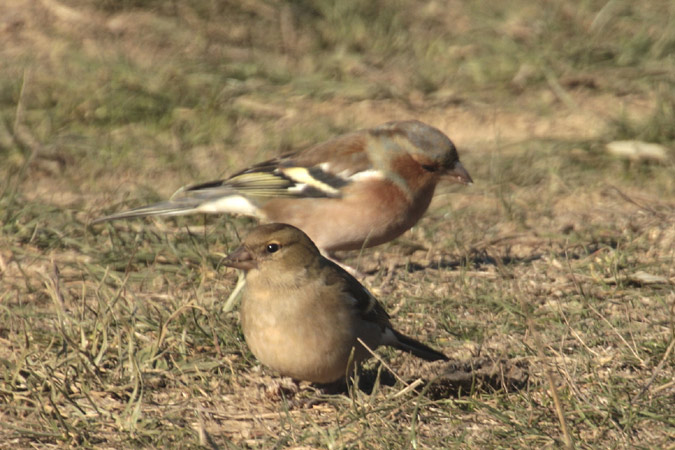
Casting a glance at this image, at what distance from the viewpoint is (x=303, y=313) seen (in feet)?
12.9

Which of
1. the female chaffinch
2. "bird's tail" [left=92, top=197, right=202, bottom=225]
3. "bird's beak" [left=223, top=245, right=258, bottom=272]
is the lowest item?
"bird's tail" [left=92, top=197, right=202, bottom=225]

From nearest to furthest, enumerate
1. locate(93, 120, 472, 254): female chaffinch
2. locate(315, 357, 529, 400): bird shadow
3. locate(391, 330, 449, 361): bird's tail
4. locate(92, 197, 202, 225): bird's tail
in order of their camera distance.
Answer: locate(315, 357, 529, 400): bird shadow, locate(391, 330, 449, 361): bird's tail, locate(93, 120, 472, 254): female chaffinch, locate(92, 197, 202, 225): bird's tail

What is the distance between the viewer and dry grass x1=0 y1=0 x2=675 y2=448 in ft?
12.8

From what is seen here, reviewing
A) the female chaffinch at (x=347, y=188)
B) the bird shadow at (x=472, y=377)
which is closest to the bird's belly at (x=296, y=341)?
the bird shadow at (x=472, y=377)

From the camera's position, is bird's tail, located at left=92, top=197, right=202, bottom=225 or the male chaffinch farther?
bird's tail, located at left=92, top=197, right=202, bottom=225

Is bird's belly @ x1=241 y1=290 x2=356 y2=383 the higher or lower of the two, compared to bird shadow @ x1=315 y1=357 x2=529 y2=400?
higher

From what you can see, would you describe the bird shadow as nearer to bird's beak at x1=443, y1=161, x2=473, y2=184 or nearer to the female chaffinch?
the female chaffinch

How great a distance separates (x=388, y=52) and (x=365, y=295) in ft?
17.0

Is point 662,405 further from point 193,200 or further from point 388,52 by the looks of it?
point 388,52

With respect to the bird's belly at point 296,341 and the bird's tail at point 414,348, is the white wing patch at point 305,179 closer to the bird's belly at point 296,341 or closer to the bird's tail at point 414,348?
the bird's tail at point 414,348

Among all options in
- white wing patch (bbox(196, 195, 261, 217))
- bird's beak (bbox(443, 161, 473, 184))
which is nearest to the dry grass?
white wing patch (bbox(196, 195, 261, 217))

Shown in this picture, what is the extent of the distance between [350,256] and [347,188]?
747 millimetres

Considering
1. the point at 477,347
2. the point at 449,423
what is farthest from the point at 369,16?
the point at 449,423

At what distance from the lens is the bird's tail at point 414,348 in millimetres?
4211
